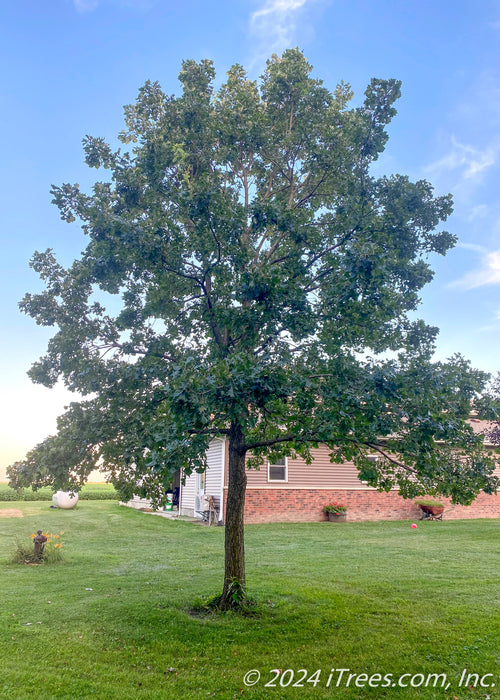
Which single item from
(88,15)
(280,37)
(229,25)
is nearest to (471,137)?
(280,37)

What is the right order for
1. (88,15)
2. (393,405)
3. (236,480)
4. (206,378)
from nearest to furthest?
1. (206,378)
2. (393,405)
3. (236,480)
4. (88,15)

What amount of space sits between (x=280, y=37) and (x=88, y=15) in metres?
4.17

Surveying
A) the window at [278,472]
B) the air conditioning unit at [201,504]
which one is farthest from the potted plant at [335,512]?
the air conditioning unit at [201,504]

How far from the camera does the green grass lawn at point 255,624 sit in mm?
4633

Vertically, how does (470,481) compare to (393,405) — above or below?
below

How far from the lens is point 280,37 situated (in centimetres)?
913

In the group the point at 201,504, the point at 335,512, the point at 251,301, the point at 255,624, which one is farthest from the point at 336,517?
the point at 251,301

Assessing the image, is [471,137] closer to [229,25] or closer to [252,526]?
[229,25]

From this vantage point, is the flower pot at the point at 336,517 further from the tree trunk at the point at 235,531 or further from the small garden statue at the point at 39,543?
the tree trunk at the point at 235,531

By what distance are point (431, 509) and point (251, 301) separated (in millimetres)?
17354

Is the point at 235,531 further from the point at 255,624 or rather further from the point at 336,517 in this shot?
the point at 336,517

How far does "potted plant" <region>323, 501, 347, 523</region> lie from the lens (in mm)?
18844

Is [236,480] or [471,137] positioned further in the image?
[471,137]

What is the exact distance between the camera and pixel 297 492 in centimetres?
1867
